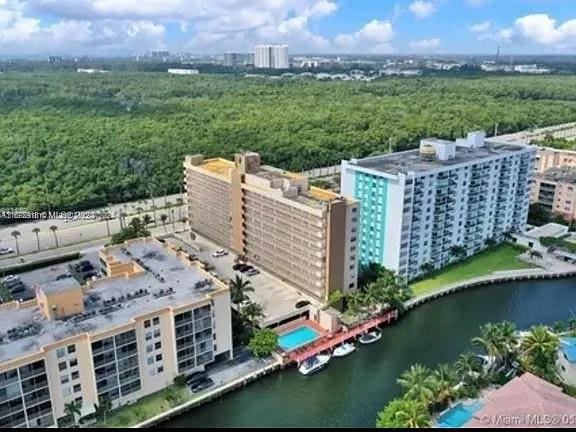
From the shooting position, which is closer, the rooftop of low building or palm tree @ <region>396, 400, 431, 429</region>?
palm tree @ <region>396, 400, 431, 429</region>

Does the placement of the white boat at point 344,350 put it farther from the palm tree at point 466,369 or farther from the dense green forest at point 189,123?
the dense green forest at point 189,123

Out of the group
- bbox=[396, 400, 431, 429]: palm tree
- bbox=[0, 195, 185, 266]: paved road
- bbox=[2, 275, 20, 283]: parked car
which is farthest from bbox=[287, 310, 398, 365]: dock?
bbox=[0, 195, 185, 266]: paved road

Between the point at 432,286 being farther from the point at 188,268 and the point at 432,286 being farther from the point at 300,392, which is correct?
the point at 188,268

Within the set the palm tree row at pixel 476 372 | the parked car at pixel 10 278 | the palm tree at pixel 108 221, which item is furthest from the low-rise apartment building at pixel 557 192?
the parked car at pixel 10 278

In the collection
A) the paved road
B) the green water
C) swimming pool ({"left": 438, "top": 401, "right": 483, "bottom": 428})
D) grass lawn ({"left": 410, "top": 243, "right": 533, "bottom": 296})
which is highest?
the paved road

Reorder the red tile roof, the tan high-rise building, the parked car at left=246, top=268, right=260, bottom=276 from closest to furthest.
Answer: the red tile roof, the parked car at left=246, top=268, right=260, bottom=276, the tan high-rise building

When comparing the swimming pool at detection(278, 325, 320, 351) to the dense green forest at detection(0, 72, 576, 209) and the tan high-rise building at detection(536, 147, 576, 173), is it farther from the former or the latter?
the tan high-rise building at detection(536, 147, 576, 173)

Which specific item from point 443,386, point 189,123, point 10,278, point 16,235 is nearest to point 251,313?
point 443,386
